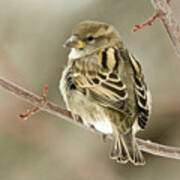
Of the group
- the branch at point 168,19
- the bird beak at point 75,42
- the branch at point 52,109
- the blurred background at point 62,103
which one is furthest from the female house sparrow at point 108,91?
Result: the blurred background at point 62,103

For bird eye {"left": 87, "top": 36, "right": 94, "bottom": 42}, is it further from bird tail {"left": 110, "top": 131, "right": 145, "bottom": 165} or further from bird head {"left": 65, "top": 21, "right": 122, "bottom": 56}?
bird tail {"left": 110, "top": 131, "right": 145, "bottom": 165}

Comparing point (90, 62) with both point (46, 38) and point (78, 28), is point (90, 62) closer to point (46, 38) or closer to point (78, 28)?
point (78, 28)

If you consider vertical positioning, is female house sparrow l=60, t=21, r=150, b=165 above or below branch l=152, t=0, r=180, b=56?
below

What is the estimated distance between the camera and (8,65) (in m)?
6.69

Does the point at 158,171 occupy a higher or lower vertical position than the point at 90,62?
lower

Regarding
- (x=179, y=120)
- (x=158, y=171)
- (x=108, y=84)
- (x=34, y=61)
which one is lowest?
(x=158, y=171)

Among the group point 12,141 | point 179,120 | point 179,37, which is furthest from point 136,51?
point 179,37

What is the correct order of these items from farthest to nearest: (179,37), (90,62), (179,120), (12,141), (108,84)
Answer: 1. (12,141)
2. (179,120)
3. (90,62)
4. (108,84)
5. (179,37)

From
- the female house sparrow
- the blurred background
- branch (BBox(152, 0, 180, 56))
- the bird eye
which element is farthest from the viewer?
the blurred background

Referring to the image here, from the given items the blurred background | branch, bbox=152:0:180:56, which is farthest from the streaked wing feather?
the blurred background

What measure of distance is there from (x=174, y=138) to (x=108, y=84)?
247 centimetres

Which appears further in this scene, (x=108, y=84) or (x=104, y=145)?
(x=104, y=145)

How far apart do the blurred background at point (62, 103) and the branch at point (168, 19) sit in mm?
3333

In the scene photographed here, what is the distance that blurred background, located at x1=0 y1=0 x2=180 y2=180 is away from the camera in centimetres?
657
